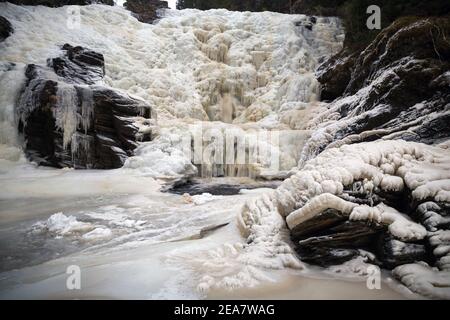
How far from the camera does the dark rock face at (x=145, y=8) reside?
18925 millimetres

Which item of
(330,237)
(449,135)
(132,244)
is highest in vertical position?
(449,135)

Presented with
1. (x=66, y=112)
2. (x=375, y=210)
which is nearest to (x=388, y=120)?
(x=375, y=210)

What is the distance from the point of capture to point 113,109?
33.3 feet

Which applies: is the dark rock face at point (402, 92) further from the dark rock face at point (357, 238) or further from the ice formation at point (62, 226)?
the ice formation at point (62, 226)

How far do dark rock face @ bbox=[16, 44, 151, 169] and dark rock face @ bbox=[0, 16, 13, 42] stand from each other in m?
3.86

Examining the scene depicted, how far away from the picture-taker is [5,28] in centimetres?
1247

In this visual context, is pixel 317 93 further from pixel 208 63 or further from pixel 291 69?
pixel 208 63

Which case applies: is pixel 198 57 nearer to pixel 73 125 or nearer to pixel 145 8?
pixel 145 8

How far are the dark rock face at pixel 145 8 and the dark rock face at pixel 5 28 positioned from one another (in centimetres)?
749

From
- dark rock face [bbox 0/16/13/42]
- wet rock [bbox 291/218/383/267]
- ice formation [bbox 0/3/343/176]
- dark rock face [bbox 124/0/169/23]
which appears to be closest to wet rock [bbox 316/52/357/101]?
ice formation [bbox 0/3/343/176]

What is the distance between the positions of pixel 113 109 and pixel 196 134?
290cm

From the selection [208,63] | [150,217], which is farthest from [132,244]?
[208,63]

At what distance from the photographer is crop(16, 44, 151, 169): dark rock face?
31.9 feet

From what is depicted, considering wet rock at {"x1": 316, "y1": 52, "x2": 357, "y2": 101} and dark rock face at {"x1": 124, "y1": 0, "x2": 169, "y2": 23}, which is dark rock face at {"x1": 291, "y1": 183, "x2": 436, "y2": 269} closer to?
wet rock at {"x1": 316, "y1": 52, "x2": 357, "y2": 101}
